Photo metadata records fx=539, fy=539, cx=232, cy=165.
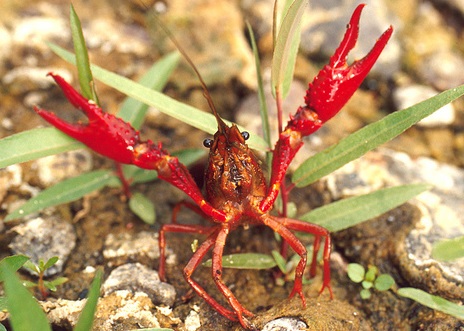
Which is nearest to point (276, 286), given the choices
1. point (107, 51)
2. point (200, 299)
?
point (200, 299)

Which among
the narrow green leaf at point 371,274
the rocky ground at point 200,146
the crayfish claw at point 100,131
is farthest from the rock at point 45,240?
the narrow green leaf at point 371,274

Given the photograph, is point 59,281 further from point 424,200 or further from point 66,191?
point 424,200

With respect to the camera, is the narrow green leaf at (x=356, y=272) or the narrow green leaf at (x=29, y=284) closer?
the narrow green leaf at (x=29, y=284)

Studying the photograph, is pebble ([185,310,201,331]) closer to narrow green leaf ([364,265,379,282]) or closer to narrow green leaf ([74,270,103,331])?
narrow green leaf ([74,270,103,331])

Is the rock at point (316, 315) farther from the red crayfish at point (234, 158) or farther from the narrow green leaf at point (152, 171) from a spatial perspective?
the narrow green leaf at point (152, 171)

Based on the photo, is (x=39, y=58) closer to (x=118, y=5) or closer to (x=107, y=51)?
(x=107, y=51)

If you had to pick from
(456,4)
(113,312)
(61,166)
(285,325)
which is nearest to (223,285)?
(285,325)
